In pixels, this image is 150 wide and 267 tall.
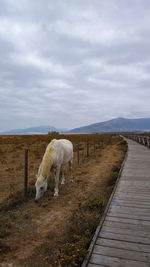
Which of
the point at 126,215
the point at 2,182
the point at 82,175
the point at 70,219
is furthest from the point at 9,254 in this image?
the point at 82,175

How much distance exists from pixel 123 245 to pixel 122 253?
0.72ft

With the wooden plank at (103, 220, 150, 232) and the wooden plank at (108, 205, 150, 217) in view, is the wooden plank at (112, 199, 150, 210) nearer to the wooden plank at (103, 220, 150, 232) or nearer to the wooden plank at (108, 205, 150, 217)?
the wooden plank at (108, 205, 150, 217)

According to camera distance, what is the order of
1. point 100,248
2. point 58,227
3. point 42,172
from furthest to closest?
point 42,172, point 58,227, point 100,248

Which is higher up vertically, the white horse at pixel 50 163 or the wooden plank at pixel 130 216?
the white horse at pixel 50 163

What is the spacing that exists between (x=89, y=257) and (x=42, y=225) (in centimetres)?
221

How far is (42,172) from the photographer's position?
19.1 feet

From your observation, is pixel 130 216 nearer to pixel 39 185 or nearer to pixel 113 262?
pixel 113 262

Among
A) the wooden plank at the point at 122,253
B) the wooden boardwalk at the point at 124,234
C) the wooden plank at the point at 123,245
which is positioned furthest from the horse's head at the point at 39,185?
the wooden plank at the point at 122,253

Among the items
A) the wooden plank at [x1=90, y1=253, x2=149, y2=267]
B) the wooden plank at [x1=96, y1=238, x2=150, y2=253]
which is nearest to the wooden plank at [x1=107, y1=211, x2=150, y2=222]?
the wooden plank at [x1=96, y1=238, x2=150, y2=253]

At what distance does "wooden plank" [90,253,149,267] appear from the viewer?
106 inches

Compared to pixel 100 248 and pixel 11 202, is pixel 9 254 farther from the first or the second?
pixel 11 202

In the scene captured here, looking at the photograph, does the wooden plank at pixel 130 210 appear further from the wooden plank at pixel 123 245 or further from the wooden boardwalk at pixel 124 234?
the wooden plank at pixel 123 245

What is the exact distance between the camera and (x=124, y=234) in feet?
11.6

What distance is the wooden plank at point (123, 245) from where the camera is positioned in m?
3.05
